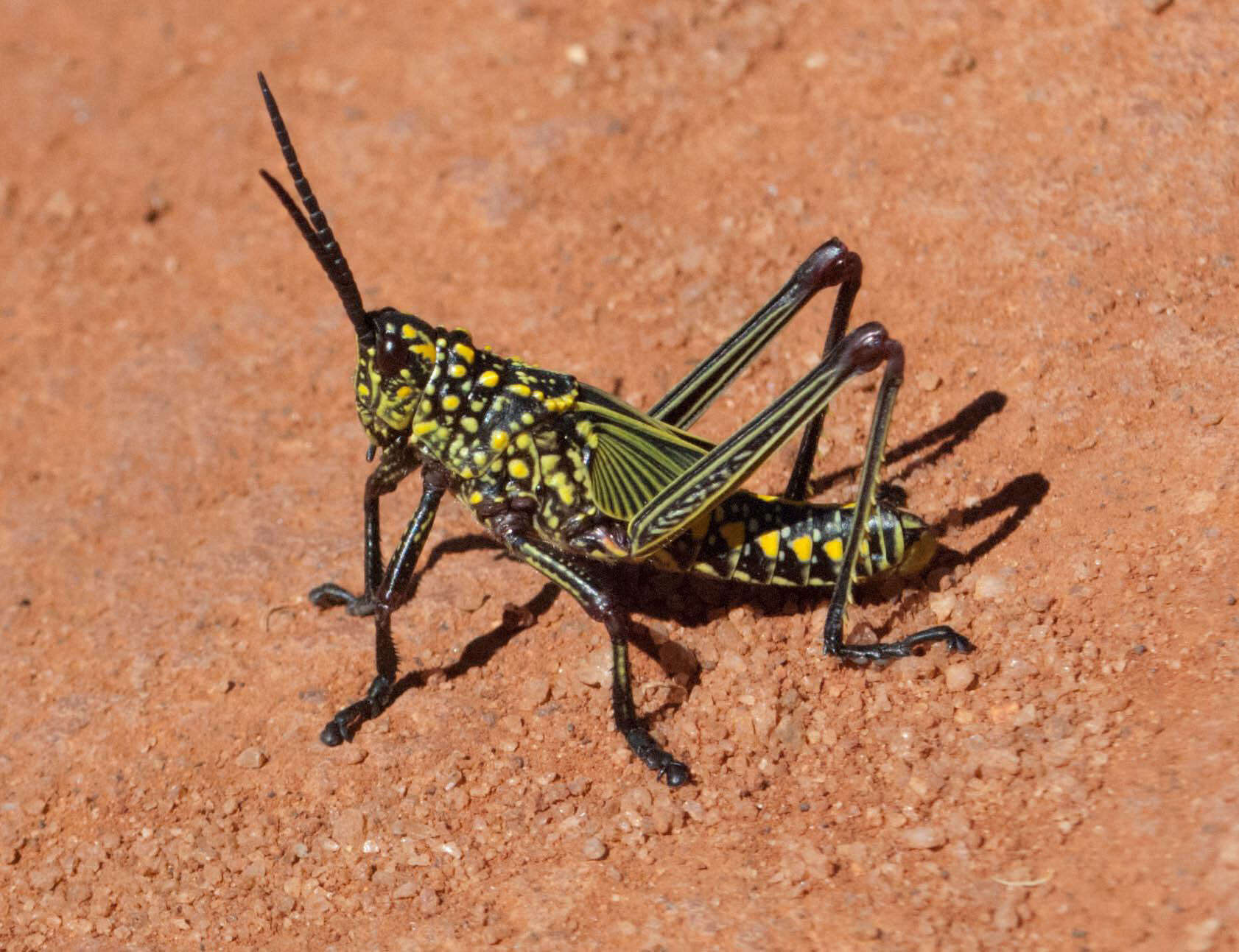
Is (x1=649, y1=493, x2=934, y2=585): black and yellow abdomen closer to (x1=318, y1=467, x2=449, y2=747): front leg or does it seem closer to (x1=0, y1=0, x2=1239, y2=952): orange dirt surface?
(x1=0, y1=0, x2=1239, y2=952): orange dirt surface

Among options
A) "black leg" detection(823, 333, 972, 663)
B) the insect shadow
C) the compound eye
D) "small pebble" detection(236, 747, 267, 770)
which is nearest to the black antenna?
the compound eye

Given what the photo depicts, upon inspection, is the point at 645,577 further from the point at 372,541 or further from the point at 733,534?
the point at 372,541

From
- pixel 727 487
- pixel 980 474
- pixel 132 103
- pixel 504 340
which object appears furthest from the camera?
pixel 132 103

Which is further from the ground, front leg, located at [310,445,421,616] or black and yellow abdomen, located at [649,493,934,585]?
black and yellow abdomen, located at [649,493,934,585]

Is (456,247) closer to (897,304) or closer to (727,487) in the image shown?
(897,304)

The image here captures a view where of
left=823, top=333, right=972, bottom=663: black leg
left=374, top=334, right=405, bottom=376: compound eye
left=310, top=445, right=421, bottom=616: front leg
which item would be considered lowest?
left=310, top=445, right=421, bottom=616: front leg

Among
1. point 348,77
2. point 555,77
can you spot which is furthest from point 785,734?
point 348,77

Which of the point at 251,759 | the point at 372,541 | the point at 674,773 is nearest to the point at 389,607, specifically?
the point at 372,541
